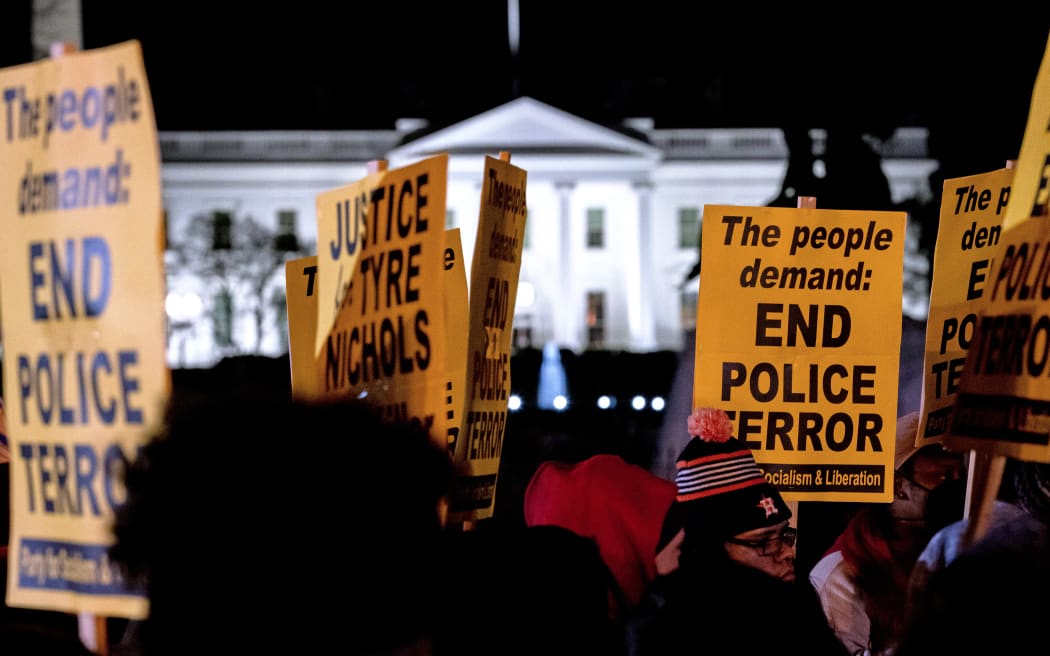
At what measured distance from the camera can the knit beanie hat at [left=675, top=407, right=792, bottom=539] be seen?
11.1 ft

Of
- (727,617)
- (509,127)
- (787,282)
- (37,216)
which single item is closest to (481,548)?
(727,617)

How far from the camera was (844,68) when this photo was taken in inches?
485

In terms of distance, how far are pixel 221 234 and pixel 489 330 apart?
46369 mm

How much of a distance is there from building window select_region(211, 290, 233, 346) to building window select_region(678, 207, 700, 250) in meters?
19.5

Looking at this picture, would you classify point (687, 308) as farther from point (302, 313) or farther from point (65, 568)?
point (65, 568)

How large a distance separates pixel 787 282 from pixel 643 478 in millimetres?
790

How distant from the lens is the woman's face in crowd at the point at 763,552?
334 centimetres

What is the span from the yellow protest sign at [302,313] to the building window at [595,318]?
49162 millimetres

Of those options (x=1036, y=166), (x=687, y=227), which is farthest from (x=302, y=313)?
(x=687, y=227)

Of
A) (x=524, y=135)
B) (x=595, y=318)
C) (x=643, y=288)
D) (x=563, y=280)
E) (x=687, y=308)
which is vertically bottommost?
(x=595, y=318)

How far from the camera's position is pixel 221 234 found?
1930 inches

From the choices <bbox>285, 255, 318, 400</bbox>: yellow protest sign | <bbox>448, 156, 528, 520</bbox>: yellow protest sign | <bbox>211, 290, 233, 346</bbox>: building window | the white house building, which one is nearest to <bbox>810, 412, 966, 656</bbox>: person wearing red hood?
<bbox>448, 156, 528, 520</bbox>: yellow protest sign

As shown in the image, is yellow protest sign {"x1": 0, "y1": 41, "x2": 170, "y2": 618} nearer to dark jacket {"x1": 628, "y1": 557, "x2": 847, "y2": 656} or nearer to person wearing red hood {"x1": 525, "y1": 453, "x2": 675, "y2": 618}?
dark jacket {"x1": 628, "y1": 557, "x2": 847, "y2": 656}

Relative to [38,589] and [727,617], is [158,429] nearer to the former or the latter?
[38,589]
